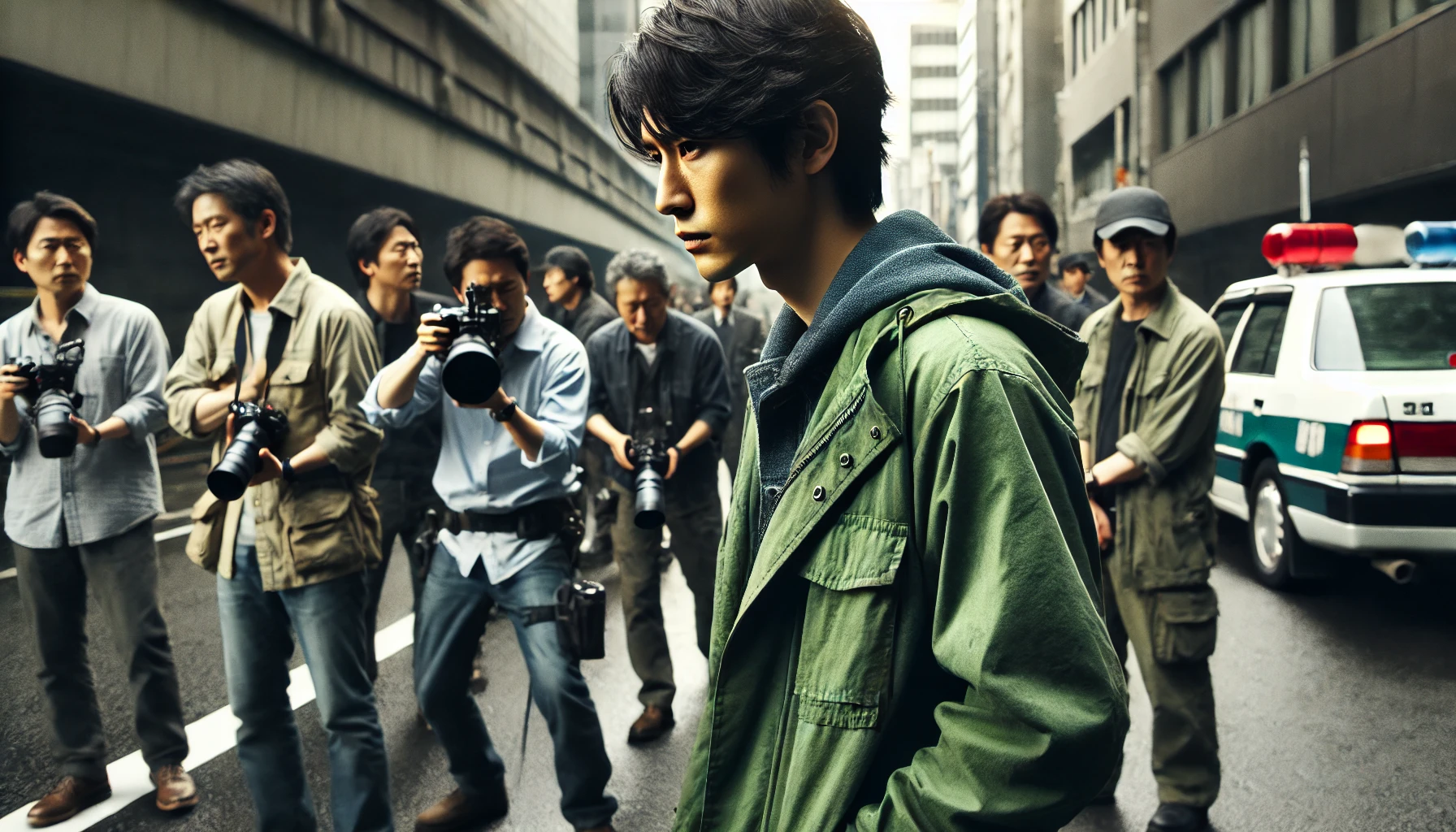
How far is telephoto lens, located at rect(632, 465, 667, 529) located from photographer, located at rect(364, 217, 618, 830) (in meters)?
0.84

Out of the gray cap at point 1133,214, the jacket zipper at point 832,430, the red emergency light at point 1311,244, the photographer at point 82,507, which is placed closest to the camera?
the jacket zipper at point 832,430

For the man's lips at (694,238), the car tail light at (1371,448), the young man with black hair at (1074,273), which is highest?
the young man with black hair at (1074,273)

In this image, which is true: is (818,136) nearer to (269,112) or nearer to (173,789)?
(173,789)

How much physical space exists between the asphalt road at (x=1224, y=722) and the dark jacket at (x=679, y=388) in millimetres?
1001

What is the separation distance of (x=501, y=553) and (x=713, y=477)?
2085 mm

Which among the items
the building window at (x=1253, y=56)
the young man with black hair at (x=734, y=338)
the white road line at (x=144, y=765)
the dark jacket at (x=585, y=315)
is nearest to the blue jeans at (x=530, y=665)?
the white road line at (x=144, y=765)

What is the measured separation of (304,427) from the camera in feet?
12.2

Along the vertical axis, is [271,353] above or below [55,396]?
above

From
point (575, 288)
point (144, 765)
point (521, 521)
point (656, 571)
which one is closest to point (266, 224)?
point (521, 521)

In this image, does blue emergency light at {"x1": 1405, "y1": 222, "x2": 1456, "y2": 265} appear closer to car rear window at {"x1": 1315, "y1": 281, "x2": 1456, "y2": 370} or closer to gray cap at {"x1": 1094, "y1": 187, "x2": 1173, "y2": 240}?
car rear window at {"x1": 1315, "y1": 281, "x2": 1456, "y2": 370}

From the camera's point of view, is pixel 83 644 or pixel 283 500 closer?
pixel 283 500

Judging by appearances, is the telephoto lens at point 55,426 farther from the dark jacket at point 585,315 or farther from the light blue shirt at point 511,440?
the dark jacket at point 585,315

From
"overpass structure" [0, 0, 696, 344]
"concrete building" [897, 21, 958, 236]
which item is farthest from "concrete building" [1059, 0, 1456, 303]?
"concrete building" [897, 21, 958, 236]

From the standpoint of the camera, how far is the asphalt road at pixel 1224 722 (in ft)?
13.4
